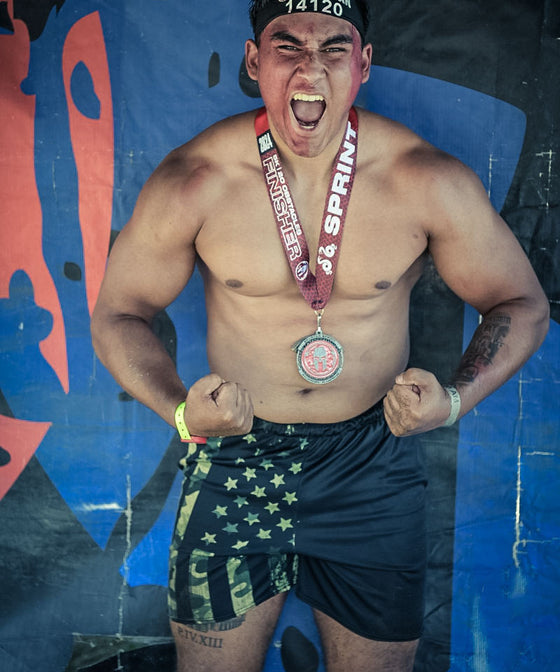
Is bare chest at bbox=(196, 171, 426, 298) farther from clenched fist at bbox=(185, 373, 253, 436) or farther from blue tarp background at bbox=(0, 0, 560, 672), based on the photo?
blue tarp background at bbox=(0, 0, 560, 672)

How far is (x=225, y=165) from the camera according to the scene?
2000 mm

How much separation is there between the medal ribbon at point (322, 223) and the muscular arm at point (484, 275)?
24 centimetres

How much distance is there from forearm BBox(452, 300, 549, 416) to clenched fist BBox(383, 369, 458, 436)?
0.87 feet

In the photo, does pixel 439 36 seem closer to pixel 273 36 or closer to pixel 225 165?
pixel 273 36

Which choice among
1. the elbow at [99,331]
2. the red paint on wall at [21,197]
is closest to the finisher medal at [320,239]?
the elbow at [99,331]

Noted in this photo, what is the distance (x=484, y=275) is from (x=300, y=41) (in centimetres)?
80

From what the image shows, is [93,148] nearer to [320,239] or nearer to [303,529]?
[320,239]

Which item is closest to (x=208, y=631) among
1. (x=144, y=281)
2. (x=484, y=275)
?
(x=144, y=281)

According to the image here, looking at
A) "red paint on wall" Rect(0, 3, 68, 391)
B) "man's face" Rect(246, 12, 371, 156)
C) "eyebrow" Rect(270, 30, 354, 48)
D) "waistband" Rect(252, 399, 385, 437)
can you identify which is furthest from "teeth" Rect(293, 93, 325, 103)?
"red paint on wall" Rect(0, 3, 68, 391)

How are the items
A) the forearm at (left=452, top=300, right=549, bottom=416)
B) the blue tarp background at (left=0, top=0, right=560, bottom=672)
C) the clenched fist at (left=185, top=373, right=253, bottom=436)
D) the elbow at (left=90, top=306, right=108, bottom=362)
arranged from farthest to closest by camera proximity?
the blue tarp background at (left=0, top=0, right=560, bottom=672) < the elbow at (left=90, top=306, right=108, bottom=362) < the forearm at (left=452, top=300, right=549, bottom=416) < the clenched fist at (left=185, top=373, right=253, bottom=436)

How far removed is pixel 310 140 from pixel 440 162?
15.1 inches

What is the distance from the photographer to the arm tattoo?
1895 millimetres

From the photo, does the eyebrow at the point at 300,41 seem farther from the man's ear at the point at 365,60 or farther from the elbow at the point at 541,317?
the elbow at the point at 541,317

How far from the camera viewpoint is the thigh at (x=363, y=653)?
2.02 m
